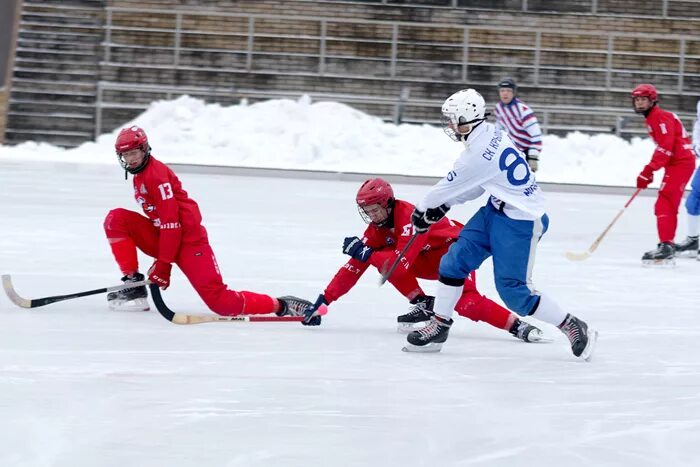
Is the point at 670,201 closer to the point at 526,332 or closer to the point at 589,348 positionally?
the point at 526,332

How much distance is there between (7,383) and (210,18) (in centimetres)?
1530

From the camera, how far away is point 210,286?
19.2 feet

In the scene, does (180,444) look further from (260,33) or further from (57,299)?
(260,33)

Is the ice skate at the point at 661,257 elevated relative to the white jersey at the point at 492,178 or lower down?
lower down

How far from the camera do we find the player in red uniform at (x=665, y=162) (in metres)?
8.73

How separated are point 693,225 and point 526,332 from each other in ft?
13.9

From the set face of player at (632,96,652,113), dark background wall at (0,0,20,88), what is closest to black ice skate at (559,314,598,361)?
face of player at (632,96,652,113)

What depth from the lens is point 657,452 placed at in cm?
382

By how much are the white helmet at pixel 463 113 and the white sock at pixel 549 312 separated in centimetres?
81

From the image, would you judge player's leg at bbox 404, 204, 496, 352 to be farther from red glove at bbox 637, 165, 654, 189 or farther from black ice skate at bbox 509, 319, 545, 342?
red glove at bbox 637, 165, 654, 189

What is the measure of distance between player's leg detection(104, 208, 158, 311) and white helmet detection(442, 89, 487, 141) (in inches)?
72.3

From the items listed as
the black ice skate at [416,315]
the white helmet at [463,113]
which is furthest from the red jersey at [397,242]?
the white helmet at [463,113]

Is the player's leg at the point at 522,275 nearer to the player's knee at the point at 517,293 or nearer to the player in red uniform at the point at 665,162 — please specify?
the player's knee at the point at 517,293

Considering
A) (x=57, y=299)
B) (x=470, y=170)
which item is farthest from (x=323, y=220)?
(x=470, y=170)
